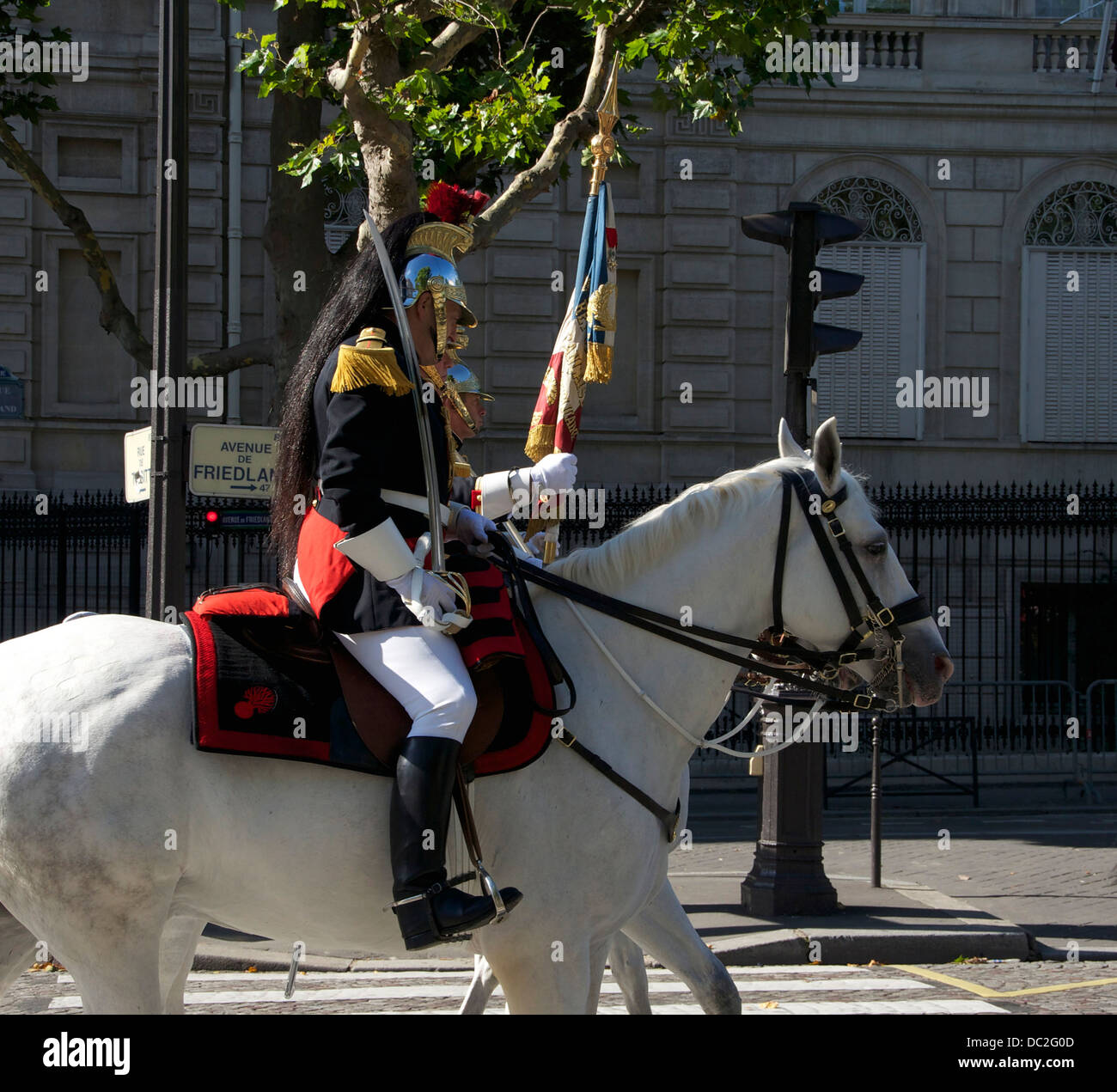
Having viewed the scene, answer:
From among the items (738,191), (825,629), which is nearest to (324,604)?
(825,629)

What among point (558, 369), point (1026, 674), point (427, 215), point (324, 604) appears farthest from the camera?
point (1026, 674)

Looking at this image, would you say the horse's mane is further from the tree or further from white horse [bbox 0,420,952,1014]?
the tree

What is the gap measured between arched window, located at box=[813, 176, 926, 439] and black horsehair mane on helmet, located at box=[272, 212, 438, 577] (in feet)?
61.0

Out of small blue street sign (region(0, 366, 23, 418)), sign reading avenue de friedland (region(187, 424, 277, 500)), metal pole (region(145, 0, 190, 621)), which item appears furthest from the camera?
small blue street sign (region(0, 366, 23, 418))

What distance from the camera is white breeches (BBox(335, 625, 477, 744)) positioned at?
3.99 m

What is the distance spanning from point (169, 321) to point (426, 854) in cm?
583

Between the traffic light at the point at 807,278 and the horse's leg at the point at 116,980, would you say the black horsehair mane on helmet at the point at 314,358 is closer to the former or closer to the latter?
the horse's leg at the point at 116,980

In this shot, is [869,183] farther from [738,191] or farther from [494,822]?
[494,822]

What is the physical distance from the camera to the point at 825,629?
4598mm

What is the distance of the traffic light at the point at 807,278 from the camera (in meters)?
9.11

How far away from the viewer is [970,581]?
20469 millimetres

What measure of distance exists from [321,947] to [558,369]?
303cm

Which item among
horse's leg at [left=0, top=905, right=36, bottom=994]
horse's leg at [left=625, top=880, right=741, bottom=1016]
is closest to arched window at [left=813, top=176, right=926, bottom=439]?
horse's leg at [left=625, top=880, right=741, bottom=1016]
